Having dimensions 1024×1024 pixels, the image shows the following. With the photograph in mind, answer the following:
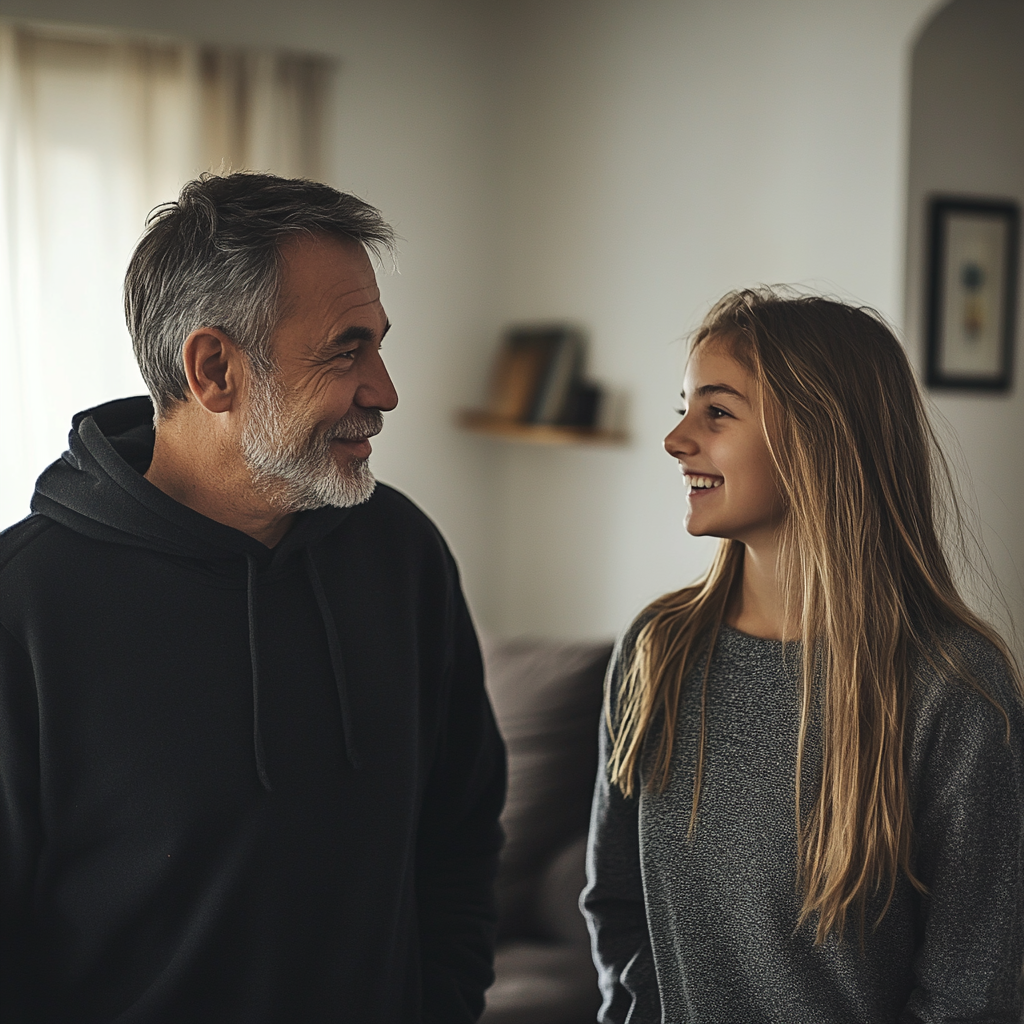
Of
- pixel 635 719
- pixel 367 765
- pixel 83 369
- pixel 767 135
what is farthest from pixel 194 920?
pixel 83 369

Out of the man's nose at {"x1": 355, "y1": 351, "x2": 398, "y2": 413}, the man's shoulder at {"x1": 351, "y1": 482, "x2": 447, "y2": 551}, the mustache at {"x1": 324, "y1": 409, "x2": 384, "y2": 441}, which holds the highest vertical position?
the man's nose at {"x1": 355, "y1": 351, "x2": 398, "y2": 413}

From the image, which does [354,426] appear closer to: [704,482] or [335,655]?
[335,655]

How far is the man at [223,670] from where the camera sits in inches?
44.2

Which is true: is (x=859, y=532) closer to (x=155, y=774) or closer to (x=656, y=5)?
(x=155, y=774)

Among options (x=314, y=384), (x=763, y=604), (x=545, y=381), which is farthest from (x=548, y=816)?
(x=545, y=381)

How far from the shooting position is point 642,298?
367cm

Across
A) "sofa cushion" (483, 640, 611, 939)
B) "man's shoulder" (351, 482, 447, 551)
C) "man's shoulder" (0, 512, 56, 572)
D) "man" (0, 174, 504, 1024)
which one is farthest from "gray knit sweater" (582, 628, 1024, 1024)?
"sofa cushion" (483, 640, 611, 939)

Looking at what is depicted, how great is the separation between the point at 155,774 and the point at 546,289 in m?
3.28

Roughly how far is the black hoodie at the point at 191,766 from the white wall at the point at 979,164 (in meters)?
2.01

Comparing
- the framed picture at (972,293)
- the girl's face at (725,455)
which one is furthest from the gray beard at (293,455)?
the framed picture at (972,293)

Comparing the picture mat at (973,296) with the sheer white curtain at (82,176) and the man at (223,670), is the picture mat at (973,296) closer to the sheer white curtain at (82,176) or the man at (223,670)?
the man at (223,670)

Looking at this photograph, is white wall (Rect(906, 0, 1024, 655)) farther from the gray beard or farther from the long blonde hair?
the gray beard

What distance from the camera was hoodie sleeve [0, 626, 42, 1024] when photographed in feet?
3.57

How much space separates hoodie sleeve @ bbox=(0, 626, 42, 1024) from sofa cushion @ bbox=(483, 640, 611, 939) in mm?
1289
